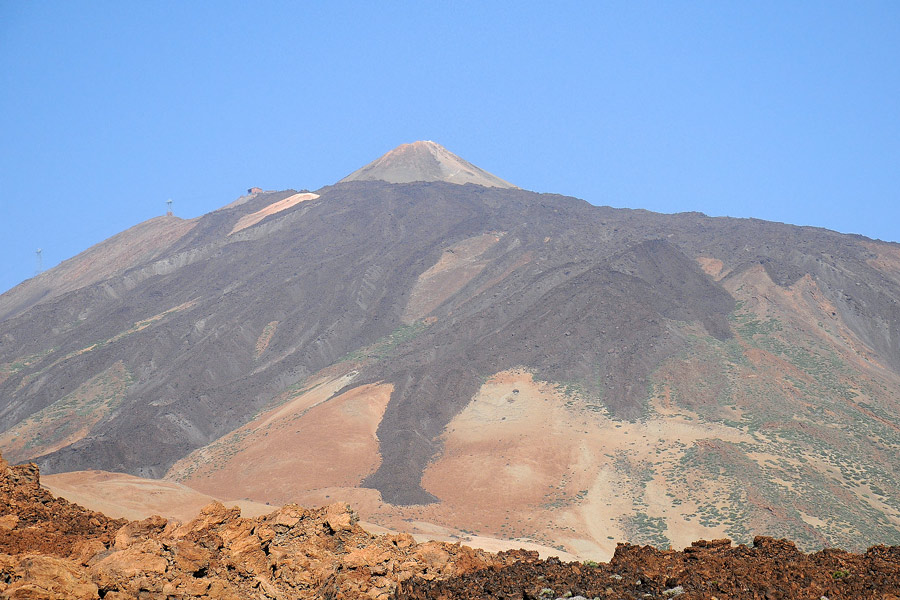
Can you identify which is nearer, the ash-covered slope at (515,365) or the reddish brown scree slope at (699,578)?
the reddish brown scree slope at (699,578)

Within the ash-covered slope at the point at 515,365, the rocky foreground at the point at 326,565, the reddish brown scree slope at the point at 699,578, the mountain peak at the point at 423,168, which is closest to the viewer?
the rocky foreground at the point at 326,565

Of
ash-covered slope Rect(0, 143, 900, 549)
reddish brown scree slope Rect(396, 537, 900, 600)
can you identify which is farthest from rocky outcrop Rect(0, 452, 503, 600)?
ash-covered slope Rect(0, 143, 900, 549)

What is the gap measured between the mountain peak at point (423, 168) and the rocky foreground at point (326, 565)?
11124cm

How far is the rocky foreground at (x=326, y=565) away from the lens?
10.6 m

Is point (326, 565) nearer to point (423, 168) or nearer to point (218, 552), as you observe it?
point (218, 552)

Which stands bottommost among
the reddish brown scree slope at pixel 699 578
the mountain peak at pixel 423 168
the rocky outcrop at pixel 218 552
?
the reddish brown scree slope at pixel 699 578

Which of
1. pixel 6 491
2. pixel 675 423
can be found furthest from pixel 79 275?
pixel 6 491

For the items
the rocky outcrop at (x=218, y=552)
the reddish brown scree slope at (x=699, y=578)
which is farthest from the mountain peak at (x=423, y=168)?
the reddish brown scree slope at (x=699, y=578)

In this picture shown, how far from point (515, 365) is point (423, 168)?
79210 mm

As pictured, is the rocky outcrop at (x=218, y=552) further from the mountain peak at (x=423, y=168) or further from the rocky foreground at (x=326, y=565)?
the mountain peak at (x=423, y=168)

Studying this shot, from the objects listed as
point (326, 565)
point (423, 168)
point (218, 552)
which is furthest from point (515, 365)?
point (423, 168)

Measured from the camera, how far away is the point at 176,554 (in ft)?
37.5

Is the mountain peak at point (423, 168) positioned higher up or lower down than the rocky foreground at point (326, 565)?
higher up

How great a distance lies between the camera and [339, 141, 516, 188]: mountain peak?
126 meters
